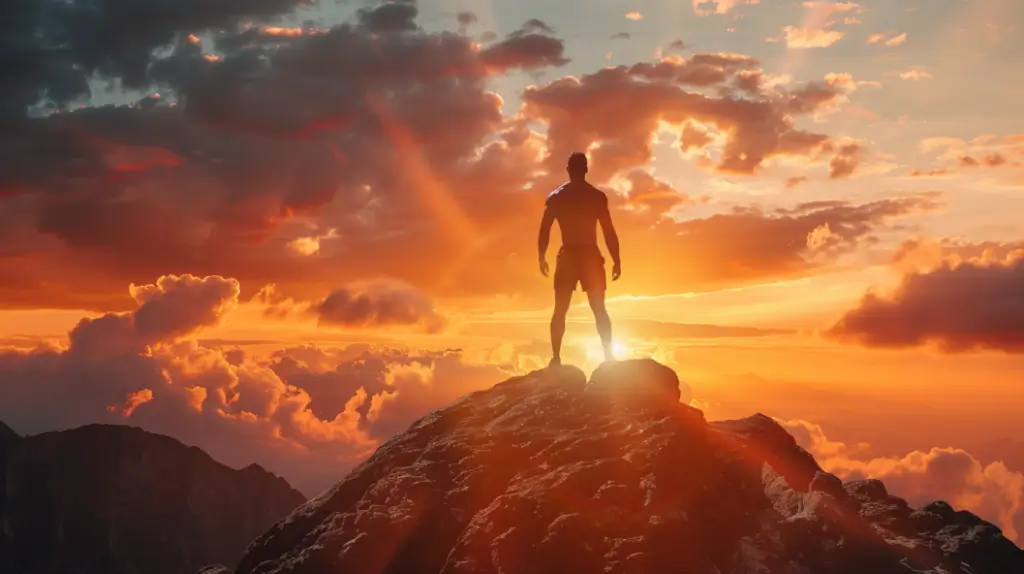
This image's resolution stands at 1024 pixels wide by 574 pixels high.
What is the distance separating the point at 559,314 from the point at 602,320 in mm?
1098

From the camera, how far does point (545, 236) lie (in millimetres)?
19594

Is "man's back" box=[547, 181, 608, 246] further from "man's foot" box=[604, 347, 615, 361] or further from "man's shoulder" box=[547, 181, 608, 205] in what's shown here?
"man's foot" box=[604, 347, 615, 361]

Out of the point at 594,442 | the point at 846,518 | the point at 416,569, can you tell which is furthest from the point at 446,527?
the point at 846,518

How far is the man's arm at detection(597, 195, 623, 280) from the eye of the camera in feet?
62.6

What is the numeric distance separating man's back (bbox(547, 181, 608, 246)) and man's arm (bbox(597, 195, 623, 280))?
1.0 inches

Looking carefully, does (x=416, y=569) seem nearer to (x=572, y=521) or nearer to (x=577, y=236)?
(x=572, y=521)

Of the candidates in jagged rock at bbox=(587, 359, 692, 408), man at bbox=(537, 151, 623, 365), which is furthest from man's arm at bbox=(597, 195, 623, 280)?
jagged rock at bbox=(587, 359, 692, 408)

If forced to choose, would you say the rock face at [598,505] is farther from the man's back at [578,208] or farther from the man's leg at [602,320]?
the man's back at [578,208]

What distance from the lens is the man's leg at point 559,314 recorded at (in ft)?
63.6

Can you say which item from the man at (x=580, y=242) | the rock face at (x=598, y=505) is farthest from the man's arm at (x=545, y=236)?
the rock face at (x=598, y=505)

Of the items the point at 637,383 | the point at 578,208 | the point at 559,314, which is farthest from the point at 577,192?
the point at 637,383

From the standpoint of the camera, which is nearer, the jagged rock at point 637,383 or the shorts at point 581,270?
the jagged rock at point 637,383

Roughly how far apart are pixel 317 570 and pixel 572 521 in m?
5.19

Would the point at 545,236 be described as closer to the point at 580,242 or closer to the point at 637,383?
the point at 580,242
